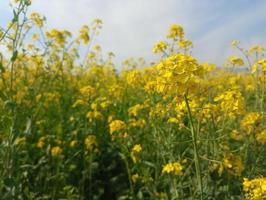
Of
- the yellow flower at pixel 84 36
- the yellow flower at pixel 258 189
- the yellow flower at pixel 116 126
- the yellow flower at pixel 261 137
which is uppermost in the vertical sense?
the yellow flower at pixel 84 36

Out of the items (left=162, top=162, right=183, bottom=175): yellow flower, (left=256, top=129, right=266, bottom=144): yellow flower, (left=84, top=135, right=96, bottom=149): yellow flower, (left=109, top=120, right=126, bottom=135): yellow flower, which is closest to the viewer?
→ (left=162, top=162, right=183, bottom=175): yellow flower

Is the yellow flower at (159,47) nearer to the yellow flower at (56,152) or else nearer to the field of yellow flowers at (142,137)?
the field of yellow flowers at (142,137)

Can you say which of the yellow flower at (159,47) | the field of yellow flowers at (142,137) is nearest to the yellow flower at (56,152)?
the field of yellow flowers at (142,137)

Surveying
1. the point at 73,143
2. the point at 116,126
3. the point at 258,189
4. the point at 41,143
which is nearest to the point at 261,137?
the point at 258,189

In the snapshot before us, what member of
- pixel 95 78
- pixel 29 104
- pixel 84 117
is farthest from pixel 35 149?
pixel 95 78

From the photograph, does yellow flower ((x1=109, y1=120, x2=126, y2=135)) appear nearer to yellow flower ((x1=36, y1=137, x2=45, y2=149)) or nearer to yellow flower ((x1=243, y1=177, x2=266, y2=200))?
yellow flower ((x1=36, y1=137, x2=45, y2=149))

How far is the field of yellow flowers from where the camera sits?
2365mm

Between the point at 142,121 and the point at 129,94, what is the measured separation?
1.84 m

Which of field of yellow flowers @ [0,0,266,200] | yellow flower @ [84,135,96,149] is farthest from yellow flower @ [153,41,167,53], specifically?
yellow flower @ [84,135,96,149]

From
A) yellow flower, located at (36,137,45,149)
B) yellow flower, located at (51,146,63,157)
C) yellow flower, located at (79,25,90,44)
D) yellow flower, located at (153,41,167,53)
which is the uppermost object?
yellow flower, located at (79,25,90,44)

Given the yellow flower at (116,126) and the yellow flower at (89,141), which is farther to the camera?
the yellow flower at (89,141)

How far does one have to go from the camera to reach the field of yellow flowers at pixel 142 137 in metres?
2.37

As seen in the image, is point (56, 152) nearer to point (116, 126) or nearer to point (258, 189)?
point (116, 126)

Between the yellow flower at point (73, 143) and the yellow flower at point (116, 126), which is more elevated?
the yellow flower at point (116, 126)
